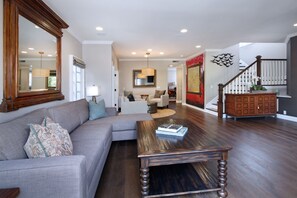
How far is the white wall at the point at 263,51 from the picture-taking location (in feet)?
25.8

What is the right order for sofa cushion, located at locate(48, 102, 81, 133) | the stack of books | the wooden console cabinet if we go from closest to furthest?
the stack of books
sofa cushion, located at locate(48, 102, 81, 133)
the wooden console cabinet

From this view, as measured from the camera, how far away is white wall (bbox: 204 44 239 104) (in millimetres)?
7648

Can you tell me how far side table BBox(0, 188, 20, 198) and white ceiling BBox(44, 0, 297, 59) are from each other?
2.84 metres

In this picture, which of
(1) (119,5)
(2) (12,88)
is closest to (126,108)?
(1) (119,5)

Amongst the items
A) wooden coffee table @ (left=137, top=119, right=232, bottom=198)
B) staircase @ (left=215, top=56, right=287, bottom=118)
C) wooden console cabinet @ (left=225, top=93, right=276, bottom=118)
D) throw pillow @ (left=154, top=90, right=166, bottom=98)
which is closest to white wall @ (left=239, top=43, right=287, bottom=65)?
staircase @ (left=215, top=56, right=287, bottom=118)

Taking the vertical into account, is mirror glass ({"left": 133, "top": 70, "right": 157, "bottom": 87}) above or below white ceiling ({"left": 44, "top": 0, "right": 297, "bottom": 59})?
below

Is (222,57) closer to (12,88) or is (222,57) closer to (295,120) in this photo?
(295,120)

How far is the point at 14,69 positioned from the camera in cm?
223

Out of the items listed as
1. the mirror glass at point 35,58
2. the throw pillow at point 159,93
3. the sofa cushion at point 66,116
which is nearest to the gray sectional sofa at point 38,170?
the sofa cushion at point 66,116

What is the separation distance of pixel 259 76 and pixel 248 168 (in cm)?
529

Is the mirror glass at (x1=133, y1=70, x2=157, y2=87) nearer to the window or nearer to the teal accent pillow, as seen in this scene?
the window

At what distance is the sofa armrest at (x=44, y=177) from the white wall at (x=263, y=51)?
9097mm

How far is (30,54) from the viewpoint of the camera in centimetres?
264

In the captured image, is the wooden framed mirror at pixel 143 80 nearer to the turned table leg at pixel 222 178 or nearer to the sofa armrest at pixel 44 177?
the turned table leg at pixel 222 178
